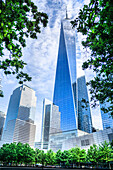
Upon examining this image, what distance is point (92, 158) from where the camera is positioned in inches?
1806

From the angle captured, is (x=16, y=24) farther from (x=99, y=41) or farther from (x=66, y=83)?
(x=66, y=83)

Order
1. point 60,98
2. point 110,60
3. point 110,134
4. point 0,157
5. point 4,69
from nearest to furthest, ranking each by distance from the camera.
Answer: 1. point 4,69
2. point 110,60
3. point 0,157
4. point 110,134
5. point 60,98

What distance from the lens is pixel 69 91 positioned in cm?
13450

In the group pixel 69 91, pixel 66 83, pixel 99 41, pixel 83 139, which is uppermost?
pixel 66 83

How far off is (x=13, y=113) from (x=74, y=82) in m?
95.3

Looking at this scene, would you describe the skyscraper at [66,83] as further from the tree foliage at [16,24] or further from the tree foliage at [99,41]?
the tree foliage at [16,24]

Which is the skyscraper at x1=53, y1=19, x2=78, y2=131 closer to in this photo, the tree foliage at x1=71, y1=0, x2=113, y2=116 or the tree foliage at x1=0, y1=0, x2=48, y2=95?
the tree foliage at x1=71, y1=0, x2=113, y2=116

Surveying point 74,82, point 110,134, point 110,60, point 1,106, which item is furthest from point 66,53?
point 110,60

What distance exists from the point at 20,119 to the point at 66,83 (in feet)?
262

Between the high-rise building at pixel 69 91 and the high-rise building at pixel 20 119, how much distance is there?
53.7 metres

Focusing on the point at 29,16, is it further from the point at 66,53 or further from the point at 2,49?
the point at 66,53

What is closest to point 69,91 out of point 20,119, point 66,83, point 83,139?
point 66,83

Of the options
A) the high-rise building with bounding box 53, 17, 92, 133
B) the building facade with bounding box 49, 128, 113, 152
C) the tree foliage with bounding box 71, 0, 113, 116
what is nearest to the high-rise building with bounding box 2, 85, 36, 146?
the building facade with bounding box 49, 128, 113, 152

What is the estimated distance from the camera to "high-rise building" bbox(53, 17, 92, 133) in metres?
122
